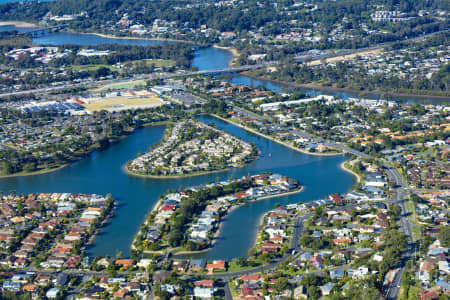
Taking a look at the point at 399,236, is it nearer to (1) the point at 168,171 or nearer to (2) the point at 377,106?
(1) the point at 168,171

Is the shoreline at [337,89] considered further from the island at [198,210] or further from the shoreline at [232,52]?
the island at [198,210]

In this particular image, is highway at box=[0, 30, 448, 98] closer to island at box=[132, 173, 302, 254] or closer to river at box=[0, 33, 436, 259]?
river at box=[0, 33, 436, 259]

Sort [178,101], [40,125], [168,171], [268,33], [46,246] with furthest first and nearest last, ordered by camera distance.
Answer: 1. [268,33]
2. [178,101]
3. [40,125]
4. [168,171]
5. [46,246]

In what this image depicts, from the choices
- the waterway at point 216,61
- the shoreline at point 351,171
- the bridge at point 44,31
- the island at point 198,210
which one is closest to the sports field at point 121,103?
the waterway at point 216,61

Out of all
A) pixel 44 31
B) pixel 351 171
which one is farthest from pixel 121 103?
pixel 44 31

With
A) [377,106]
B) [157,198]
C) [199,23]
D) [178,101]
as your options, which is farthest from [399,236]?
[199,23]

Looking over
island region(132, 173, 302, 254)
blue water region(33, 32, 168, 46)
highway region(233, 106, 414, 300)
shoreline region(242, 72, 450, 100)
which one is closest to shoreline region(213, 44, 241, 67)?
shoreline region(242, 72, 450, 100)
